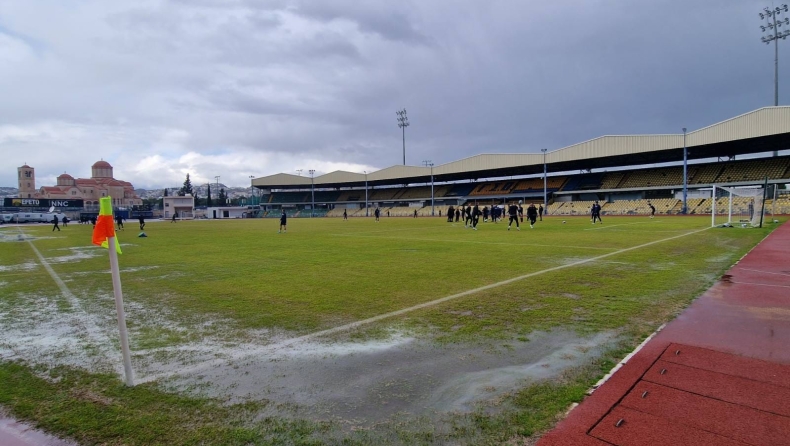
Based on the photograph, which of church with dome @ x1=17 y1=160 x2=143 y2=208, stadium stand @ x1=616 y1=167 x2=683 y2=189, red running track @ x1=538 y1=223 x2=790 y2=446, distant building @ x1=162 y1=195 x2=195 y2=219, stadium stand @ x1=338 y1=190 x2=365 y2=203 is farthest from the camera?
church with dome @ x1=17 y1=160 x2=143 y2=208

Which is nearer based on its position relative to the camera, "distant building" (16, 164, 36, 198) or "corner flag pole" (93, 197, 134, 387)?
"corner flag pole" (93, 197, 134, 387)

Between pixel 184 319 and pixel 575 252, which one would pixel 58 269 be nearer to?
pixel 184 319

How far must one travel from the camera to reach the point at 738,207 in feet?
133

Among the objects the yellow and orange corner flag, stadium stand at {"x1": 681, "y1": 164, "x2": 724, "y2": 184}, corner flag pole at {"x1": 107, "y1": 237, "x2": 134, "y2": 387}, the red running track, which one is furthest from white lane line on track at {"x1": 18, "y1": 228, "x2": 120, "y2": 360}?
stadium stand at {"x1": 681, "y1": 164, "x2": 724, "y2": 184}

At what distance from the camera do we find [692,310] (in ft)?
19.1

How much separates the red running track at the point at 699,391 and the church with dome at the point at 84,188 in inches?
4764

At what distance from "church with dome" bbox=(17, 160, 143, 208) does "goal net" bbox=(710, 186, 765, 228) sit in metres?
118

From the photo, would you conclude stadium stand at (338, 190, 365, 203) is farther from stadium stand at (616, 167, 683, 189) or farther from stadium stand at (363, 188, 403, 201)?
stadium stand at (616, 167, 683, 189)

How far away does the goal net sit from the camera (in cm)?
2405

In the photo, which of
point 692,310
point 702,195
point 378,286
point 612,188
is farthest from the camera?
point 612,188

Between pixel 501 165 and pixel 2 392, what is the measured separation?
Result: 224 feet

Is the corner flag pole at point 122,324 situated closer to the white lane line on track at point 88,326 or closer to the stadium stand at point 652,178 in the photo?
the white lane line on track at point 88,326

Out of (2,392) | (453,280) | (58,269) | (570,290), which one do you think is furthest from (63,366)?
(58,269)

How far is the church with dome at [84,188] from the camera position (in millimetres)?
106356
